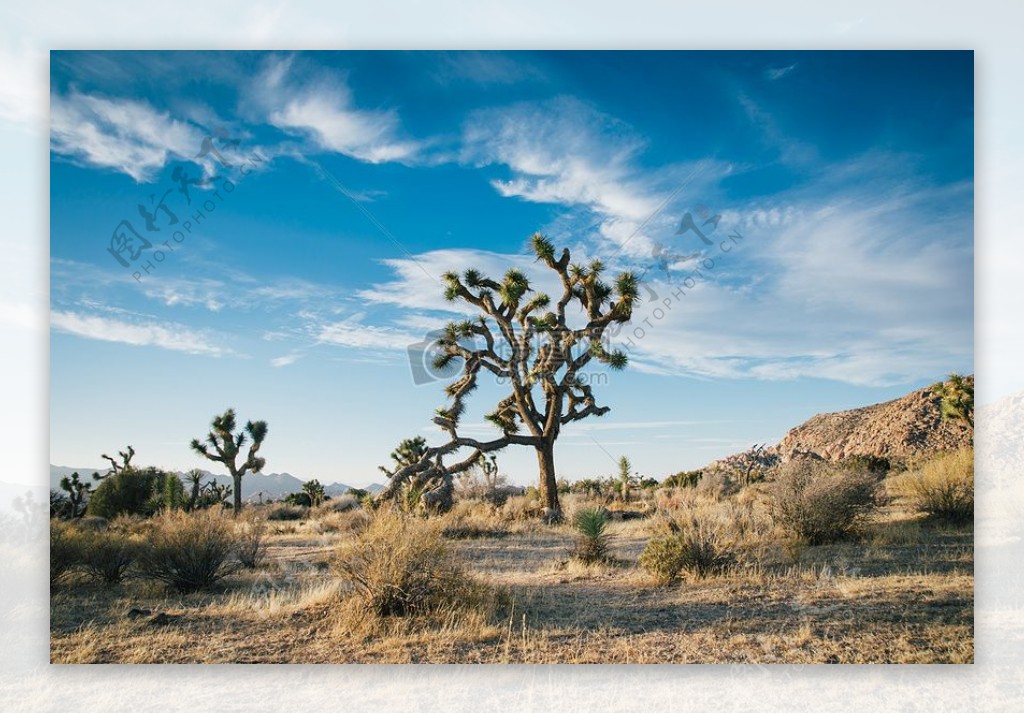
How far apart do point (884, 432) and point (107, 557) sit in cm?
2452

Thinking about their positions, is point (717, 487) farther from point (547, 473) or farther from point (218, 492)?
point (218, 492)

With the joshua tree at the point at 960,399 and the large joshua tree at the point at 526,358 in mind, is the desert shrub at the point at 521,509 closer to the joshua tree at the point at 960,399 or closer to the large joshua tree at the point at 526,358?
the large joshua tree at the point at 526,358

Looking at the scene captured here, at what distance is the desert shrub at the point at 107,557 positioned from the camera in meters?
7.95

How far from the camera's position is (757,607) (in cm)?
616

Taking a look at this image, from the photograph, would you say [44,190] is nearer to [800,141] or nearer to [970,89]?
[800,141]

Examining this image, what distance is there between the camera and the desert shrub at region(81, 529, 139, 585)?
26.1 ft

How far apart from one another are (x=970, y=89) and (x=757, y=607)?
524cm

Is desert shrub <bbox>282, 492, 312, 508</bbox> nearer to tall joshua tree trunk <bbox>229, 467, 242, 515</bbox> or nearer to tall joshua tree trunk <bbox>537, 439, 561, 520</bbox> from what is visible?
tall joshua tree trunk <bbox>229, 467, 242, 515</bbox>

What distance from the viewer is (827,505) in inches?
354

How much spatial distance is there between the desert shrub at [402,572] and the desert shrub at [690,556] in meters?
2.12

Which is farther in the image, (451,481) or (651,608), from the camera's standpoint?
A: (451,481)

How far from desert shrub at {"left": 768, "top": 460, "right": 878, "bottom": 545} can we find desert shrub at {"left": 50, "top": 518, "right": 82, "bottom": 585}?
28.0ft

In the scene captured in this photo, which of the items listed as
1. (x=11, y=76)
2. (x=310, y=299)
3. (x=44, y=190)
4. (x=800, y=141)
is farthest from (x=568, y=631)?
(x=11, y=76)

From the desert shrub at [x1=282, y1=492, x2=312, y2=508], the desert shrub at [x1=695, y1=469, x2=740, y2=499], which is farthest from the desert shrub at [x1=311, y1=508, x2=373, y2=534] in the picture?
the desert shrub at [x1=282, y1=492, x2=312, y2=508]
